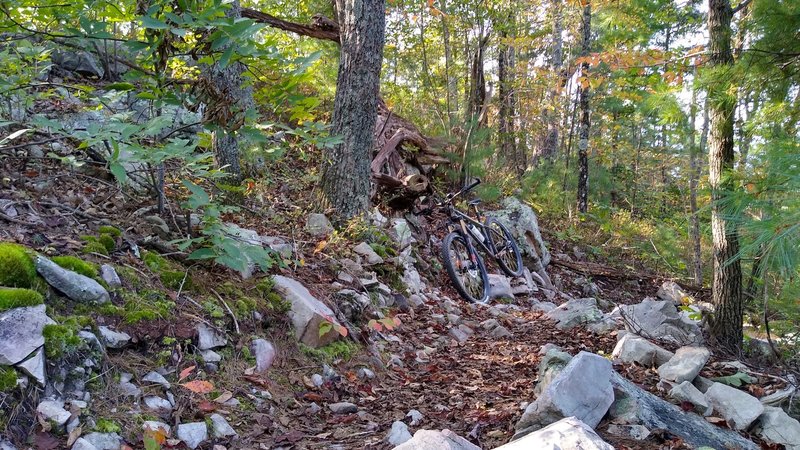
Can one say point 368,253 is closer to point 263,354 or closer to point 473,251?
point 473,251

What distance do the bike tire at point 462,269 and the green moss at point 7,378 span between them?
5121mm

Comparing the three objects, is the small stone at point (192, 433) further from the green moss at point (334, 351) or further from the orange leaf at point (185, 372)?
the green moss at point (334, 351)

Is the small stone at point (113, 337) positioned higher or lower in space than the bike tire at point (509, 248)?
higher

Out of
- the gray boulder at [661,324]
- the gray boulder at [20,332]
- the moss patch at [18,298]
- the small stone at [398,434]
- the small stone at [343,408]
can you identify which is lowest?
the gray boulder at [661,324]

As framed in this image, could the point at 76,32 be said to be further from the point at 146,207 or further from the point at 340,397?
the point at 340,397

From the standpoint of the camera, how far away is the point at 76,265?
290 centimetres

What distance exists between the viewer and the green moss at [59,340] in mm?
2416

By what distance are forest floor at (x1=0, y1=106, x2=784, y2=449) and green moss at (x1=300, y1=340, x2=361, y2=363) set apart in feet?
0.08

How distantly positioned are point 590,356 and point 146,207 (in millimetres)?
3344

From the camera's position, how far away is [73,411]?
2336mm

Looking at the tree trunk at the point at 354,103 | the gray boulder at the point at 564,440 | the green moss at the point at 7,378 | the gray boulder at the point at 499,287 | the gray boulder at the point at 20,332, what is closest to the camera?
the gray boulder at the point at 564,440

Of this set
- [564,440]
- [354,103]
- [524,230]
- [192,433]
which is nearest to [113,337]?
[192,433]

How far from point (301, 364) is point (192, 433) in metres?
1.11

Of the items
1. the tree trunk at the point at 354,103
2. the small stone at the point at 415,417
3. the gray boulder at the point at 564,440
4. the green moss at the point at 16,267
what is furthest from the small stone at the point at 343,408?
the tree trunk at the point at 354,103
